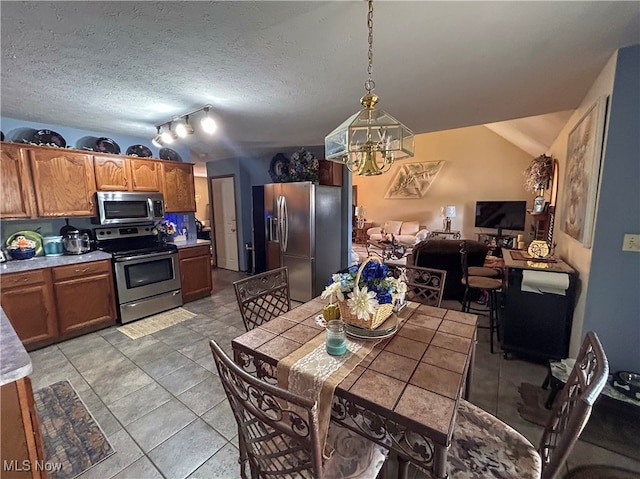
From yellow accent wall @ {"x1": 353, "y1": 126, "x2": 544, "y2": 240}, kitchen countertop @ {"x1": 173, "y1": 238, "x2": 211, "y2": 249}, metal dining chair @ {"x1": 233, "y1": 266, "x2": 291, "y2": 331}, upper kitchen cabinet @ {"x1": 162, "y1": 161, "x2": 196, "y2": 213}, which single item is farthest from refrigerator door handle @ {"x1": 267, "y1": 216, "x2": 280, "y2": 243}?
yellow accent wall @ {"x1": 353, "y1": 126, "x2": 544, "y2": 240}

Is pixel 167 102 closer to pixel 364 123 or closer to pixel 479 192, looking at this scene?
pixel 364 123

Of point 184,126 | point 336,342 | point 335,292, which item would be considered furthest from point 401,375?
point 184,126

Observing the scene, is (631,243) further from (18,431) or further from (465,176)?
(465,176)

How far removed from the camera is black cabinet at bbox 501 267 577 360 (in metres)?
2.25

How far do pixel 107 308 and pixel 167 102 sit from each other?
2413 millimetres

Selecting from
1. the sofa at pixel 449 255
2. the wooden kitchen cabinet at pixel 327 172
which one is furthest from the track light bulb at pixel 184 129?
the sofa at pixel 449 255

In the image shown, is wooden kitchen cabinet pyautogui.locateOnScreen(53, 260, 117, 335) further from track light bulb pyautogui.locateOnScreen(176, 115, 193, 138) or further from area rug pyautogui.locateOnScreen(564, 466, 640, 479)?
area rug pyautogui.locateOnScreen(564, 466, 640, 479)

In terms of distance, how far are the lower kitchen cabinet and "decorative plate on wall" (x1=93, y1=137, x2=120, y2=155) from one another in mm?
1412

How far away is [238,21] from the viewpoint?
4.47 ft

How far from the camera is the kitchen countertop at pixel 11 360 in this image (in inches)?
38.6

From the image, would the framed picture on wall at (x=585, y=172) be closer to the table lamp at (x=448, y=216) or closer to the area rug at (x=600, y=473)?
the area rug at (x=600, y=473)

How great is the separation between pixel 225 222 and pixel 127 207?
2.43 meters

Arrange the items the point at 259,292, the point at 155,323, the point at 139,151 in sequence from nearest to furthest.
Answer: the point at 259,292 < the point at 155,323 < the point at 139,151

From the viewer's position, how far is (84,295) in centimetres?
299
